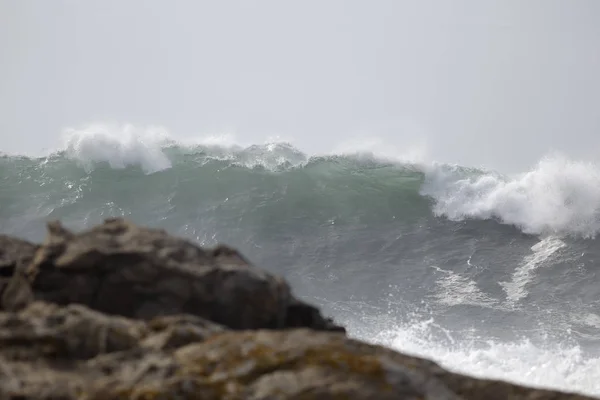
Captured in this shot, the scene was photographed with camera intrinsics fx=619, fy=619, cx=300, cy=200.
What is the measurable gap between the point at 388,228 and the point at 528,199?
6.33 metres

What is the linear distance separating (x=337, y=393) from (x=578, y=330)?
14.8 meters

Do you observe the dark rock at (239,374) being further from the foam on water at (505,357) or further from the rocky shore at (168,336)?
the foam on water at (505,357)

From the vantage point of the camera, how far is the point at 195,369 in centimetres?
514

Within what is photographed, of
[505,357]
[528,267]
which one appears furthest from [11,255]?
[528,267]

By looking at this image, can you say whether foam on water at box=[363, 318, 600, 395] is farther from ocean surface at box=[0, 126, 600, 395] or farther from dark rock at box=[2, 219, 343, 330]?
dark rock at box=[2, 219, 343, 330]

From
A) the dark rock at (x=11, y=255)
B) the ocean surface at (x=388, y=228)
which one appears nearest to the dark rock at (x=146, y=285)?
the dark rock at (x=11, y=255)

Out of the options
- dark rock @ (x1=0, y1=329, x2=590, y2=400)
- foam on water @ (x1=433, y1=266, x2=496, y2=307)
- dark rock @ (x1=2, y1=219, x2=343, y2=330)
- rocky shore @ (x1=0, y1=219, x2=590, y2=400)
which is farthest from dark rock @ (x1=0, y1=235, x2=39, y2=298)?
foam on water @ (x1=433, y1=266, x2=496, y2=307)

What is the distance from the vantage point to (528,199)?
26.3 meters

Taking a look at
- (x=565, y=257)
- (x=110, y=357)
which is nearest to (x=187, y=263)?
(x=110, y=357)

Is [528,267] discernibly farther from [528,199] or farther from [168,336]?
[168,336]

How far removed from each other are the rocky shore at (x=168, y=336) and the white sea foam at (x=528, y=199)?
62.5 feet

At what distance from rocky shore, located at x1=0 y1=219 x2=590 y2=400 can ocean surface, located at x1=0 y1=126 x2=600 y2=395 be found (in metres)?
9.42

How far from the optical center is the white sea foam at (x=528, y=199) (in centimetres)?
2452

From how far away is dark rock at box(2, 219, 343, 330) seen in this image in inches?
279
